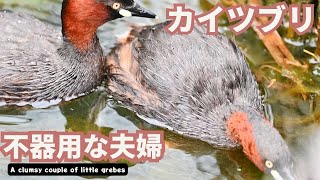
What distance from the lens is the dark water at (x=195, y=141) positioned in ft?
16.1

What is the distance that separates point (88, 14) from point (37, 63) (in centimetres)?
43

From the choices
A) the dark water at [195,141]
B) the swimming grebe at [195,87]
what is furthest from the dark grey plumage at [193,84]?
the dark water at [195,141]

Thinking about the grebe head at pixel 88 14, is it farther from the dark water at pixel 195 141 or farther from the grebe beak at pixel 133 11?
the dark water at pixel 195 141

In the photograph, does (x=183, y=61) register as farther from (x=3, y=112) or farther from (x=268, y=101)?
(x=3, y=112)

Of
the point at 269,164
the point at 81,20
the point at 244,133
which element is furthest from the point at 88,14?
the point at 269,164

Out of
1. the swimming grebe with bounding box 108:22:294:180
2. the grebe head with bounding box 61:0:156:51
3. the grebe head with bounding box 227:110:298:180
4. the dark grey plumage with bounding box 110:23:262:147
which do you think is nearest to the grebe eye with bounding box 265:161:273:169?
the grebe head with bounding box 227:110:298:180

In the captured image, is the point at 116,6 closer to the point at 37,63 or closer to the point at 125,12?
the point at 125,12

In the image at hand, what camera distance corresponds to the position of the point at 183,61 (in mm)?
5023

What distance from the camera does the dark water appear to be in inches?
193

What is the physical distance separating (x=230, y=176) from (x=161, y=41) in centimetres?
94

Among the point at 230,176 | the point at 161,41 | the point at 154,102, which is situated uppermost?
the point at 161,41

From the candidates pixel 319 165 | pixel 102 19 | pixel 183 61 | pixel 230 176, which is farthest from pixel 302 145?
pixel 102 19

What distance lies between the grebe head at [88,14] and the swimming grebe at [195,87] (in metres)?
0.28

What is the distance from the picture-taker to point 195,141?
5.04 metres
